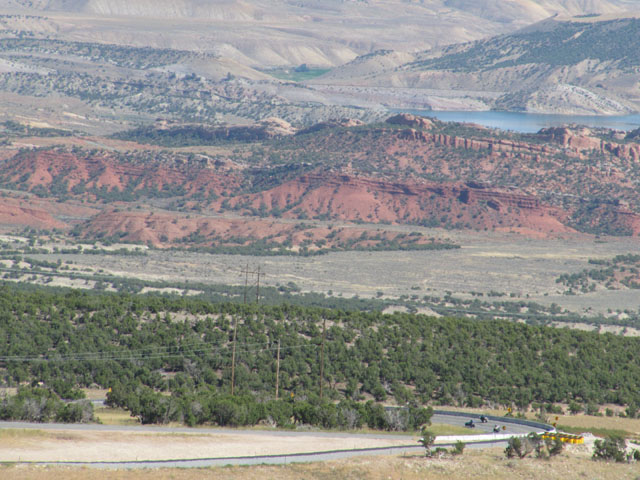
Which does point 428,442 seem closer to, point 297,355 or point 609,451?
point 609,451

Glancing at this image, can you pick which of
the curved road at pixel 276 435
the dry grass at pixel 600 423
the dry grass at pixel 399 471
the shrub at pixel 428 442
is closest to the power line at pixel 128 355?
the curved road at pixel 276 435

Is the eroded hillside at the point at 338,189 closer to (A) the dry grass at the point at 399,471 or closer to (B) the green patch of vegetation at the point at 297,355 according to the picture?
(B) the green patch of vegetation at the point at 297,355

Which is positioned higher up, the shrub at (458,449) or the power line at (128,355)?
the shrub at (458,449)

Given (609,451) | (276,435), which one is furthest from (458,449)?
(276,435)

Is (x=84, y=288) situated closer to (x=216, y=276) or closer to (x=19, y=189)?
(x=216, y=276)

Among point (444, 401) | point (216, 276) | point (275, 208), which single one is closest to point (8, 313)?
point (444, 401)

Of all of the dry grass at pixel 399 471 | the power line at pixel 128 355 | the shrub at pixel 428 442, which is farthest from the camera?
the power line at pixel 128 355

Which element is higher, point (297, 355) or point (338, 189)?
point (338, 189)

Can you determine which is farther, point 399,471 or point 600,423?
point 600,423

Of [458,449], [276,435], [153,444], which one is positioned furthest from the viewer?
[276,435]
